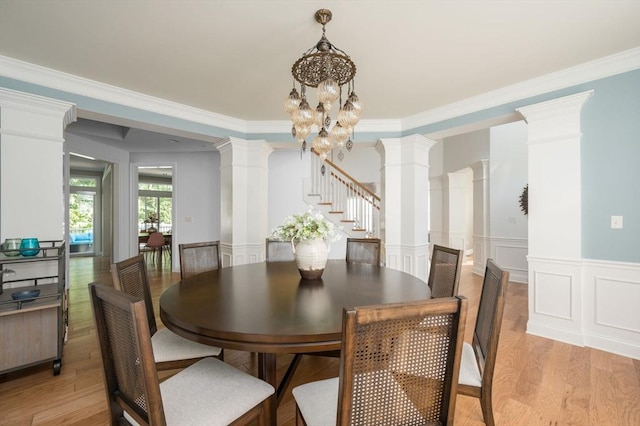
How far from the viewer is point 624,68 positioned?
8.29 feet

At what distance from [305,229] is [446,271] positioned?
108 centimetres

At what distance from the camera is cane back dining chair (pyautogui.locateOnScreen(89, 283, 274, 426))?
0.92 metres

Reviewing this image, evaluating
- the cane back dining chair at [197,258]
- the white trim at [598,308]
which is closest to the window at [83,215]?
the cane back dining chair at [197,258]

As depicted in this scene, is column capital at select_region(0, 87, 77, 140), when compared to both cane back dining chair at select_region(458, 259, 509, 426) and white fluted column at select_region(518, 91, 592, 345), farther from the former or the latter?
white fluted column at select_region(518, 91, 592, 345)

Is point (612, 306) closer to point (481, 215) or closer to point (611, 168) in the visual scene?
point (611, 168)

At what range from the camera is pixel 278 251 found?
10.2ft

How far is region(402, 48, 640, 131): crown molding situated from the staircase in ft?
7.00

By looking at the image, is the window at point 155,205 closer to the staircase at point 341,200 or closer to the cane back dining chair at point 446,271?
the staircase at point 341,200

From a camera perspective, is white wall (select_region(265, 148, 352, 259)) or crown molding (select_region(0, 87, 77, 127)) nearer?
crown molding (select_region(0, 87, 77, 127))

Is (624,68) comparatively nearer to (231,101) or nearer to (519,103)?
(519,103)

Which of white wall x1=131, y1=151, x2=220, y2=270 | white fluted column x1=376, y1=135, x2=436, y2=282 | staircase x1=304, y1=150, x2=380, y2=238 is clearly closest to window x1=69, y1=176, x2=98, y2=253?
white wall x1=131, y1=151, x2=220, y2=270

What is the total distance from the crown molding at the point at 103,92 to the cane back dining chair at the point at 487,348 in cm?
365

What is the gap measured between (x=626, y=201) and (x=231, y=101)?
398cm

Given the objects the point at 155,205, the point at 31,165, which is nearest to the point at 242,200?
the point at 31,165
